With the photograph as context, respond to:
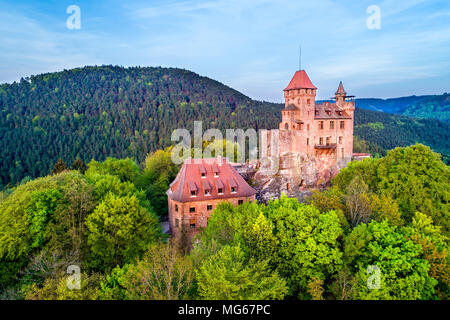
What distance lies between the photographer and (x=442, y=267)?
18.2 metres

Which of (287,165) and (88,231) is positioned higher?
(287,165)

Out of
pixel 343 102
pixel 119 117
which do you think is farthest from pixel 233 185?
pixel 119 117

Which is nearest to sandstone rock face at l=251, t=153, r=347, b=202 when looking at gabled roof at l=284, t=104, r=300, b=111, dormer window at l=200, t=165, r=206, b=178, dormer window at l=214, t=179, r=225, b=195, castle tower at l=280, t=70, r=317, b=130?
castle tower at l=280, t=70, r=317, b=130

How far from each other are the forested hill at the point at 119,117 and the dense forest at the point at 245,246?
7080cm

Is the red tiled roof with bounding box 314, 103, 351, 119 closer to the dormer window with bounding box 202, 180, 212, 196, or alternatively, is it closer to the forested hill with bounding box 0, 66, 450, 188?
the dormer window with bounding box 202, 180, 212, 196

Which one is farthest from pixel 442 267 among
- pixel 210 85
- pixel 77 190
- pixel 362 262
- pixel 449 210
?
pixel 210 85

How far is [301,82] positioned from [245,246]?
34971 millimetres

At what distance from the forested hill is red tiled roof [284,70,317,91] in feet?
205

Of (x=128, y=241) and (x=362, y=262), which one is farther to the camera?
(x=128, y=241)

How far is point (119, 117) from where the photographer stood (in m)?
123

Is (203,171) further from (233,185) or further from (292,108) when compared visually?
(292,108)

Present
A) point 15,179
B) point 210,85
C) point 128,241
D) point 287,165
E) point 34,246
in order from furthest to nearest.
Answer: point 210,85 → point 15,179 → point 287,165 → point 128,241 → point 34,246
